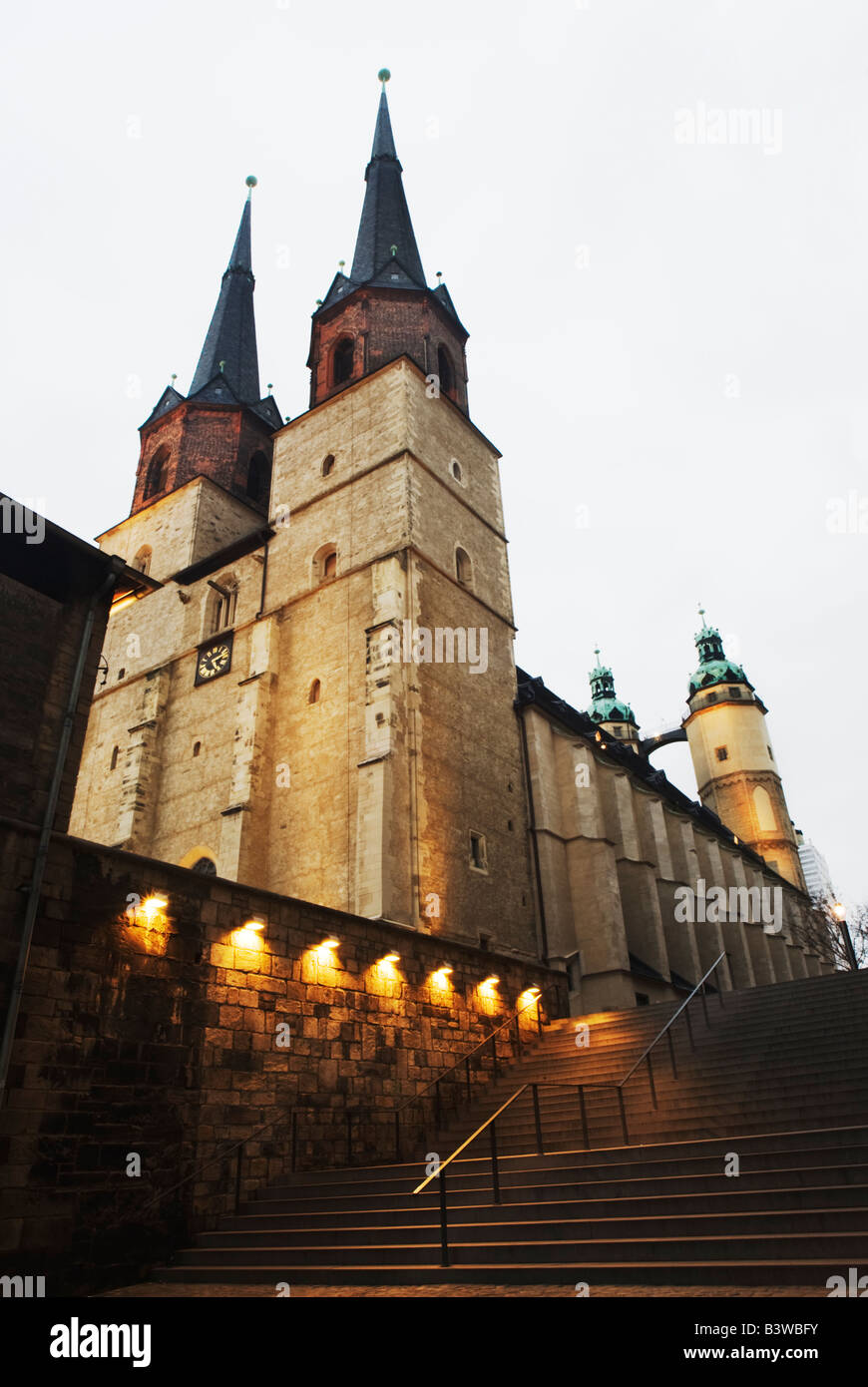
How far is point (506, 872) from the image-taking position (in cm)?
2259

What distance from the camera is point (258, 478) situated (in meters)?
35.0

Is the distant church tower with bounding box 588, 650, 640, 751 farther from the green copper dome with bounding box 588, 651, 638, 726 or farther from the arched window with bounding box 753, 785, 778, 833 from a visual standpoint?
the arched window with bounding box 753, 785, 778, 833

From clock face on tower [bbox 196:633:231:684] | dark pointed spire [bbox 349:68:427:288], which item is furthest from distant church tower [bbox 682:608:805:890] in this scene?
clock face on tower [bbox 196:633:231:684]

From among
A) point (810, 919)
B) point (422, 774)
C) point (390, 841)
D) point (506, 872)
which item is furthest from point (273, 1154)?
point (810, 919)

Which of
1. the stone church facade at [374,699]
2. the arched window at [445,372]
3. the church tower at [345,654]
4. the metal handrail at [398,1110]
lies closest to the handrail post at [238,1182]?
the metal handrail at [398,1110]

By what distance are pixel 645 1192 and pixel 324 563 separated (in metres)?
20.2

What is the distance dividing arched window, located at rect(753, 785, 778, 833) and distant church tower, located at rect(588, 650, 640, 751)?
9174 mm

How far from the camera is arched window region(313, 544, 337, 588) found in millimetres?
25281

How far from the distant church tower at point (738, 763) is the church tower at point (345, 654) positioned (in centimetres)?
3106

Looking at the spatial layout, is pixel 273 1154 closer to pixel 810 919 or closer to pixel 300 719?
pixel 300 719

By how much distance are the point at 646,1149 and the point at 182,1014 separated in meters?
5.70

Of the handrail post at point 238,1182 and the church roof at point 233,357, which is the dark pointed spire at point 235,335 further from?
the handrail post at point 238,1182

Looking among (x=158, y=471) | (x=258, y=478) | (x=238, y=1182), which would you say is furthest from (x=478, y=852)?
(x=158, y=471)

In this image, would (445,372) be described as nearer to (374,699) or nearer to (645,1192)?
(374,699)
